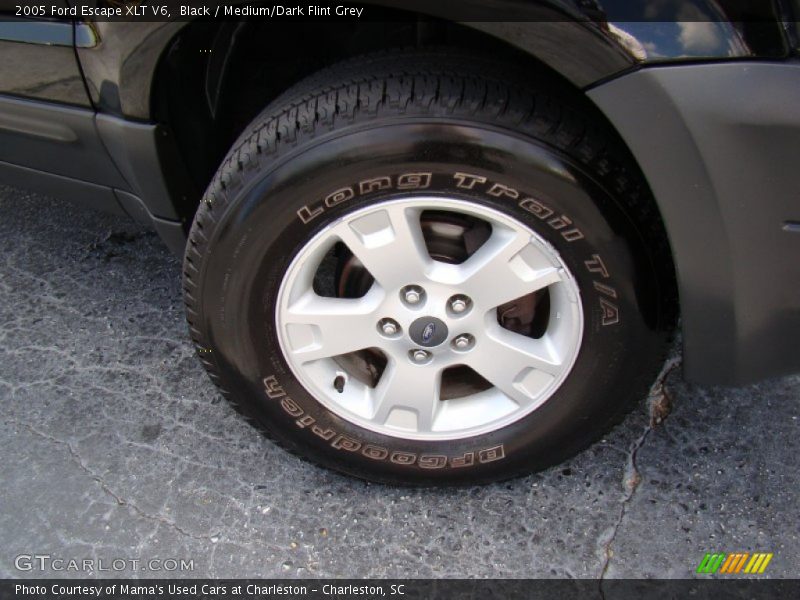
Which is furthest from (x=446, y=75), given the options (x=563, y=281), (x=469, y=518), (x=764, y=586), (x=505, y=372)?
(x=764, y=586)

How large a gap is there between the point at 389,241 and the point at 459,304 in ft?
0.70

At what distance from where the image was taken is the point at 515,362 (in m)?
1.77

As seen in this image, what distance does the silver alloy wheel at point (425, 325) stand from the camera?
1.63m

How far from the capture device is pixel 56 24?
66.4 inches

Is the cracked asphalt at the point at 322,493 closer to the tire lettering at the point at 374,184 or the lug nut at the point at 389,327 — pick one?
the lug nut at the point at 389,327

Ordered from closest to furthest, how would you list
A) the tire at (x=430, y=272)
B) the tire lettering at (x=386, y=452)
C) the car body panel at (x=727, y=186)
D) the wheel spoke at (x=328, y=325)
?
1. the car body panel at (x=727, y=186)
2. the tire at (x=430, y=272)
3. the wheel spoke at (x=328, y=325)
4. the tire lettering at (x=386, y=452)

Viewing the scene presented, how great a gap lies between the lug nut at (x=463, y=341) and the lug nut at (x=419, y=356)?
0.07 meters

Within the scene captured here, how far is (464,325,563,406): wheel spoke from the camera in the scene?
175cm

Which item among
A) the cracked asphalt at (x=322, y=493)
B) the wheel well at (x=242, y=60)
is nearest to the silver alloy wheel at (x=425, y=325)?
the cracked asphalt at (x=322, y=493)

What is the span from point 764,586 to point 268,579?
3.65 feet

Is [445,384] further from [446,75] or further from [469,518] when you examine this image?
[446,75]

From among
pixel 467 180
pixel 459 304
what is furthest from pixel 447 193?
pixel 459 304

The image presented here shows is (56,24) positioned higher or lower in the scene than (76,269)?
higher

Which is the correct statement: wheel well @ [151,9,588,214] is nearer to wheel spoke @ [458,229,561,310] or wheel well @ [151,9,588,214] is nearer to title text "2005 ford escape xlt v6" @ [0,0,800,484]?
title text "2005 ford escape xlt v6" @ [0,0,800,484]
